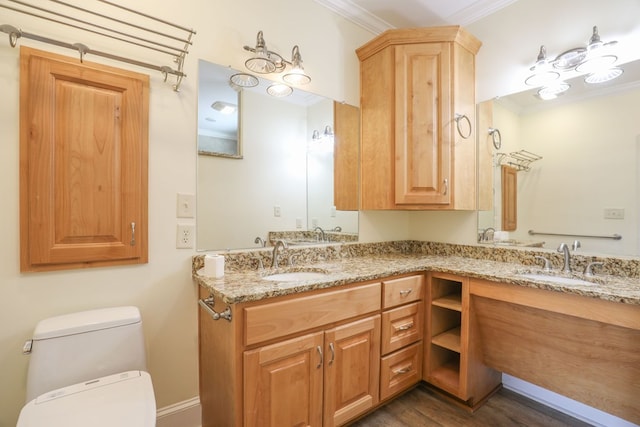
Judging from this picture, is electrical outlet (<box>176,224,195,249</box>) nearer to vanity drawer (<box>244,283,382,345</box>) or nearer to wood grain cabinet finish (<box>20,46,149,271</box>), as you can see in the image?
wood grain cabinet finish (<box>20,46,149,271</box>)

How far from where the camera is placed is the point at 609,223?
171cm

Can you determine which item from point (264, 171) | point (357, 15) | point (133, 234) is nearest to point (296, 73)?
point (264, 171)

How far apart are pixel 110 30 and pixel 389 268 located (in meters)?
1.73

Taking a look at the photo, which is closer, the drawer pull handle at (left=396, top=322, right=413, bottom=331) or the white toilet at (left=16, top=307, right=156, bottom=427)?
the white toilet at (left=16, top=307, right=156, bottom=427)

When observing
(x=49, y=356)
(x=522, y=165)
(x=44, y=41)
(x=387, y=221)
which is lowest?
(x=49, y=356)

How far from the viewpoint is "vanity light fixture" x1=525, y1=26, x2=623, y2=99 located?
1671mm

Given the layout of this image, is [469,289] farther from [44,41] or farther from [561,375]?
[44,41]

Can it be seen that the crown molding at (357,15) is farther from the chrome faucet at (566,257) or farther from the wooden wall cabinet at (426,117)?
the chrome faucet at (566,257)

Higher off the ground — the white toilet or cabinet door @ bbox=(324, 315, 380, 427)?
the white toilet

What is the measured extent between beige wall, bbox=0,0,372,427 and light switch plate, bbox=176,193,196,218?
28 millimetres

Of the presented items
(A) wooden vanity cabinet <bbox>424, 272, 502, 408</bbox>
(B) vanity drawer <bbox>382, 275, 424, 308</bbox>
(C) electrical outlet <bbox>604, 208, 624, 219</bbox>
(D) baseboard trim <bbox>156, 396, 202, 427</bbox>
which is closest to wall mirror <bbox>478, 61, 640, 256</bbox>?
(C) electrical outlet <bbox>604, 208, 624, 219</bbox>

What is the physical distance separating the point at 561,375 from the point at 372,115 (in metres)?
1.88

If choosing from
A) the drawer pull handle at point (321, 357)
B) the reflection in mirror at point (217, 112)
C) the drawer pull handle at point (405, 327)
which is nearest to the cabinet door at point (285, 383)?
the drawer pull handle at point (321, 357)

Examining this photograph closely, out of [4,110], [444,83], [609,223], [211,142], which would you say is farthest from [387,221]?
[4,110]
